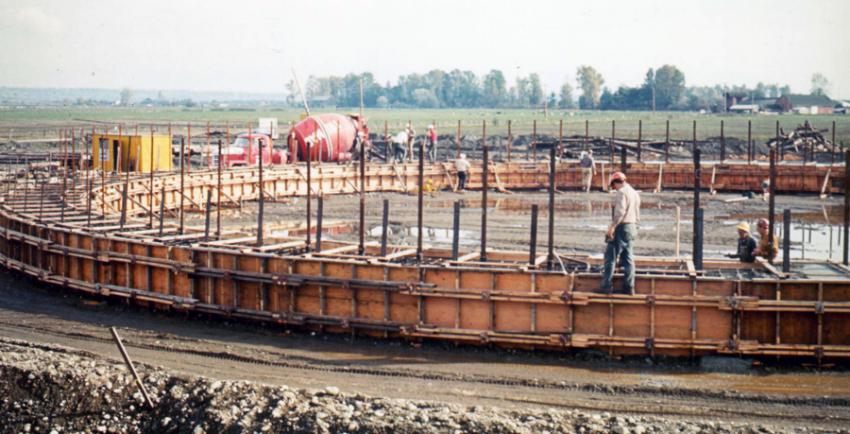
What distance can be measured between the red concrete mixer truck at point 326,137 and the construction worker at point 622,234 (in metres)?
27.8

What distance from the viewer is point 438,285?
15.9m

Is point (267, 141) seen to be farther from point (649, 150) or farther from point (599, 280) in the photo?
point (599, 280)

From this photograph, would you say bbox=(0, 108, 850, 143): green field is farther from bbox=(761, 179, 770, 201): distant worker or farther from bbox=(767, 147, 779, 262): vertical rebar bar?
bbox=(767, 147, 779, 262): vertical rebar bar

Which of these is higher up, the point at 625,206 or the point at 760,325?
the point at 625,206

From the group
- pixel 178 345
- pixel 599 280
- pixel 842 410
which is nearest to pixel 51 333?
pixel 178 345

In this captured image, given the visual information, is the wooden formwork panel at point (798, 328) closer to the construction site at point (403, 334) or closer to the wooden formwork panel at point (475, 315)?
the construction site at point (403, 334)

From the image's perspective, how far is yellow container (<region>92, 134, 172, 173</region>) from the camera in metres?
33.3

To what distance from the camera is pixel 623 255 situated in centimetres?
1503

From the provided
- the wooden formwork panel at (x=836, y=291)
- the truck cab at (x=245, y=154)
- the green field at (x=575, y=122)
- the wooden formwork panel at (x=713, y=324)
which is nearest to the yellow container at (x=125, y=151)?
the truck cab at (x=245, y=154)

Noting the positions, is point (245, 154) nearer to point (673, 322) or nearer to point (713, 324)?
point (673, 322)

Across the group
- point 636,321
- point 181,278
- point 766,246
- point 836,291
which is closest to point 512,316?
point 636,321

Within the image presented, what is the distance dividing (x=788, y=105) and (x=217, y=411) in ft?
502

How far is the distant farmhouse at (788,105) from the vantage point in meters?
153

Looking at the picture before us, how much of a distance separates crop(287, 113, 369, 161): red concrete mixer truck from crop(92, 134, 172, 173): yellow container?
8.53m
